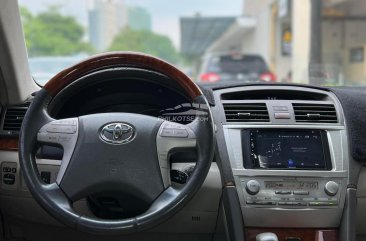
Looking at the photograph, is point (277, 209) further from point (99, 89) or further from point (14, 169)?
point (14, 169)

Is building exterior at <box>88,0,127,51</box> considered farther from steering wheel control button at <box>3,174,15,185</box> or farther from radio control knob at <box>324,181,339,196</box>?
radio control knob at <box>324,181,339,196</box>

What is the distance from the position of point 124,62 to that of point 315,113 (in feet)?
3.51

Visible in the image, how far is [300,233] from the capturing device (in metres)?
2.51

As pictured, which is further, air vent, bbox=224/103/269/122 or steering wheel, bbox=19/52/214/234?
air vent, bbox=224/103/269/122

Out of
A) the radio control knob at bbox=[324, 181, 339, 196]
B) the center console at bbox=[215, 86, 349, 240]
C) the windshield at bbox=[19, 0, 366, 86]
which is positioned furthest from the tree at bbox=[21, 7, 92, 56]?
the radio control knob at bbox=[324, 181, 339, 196]

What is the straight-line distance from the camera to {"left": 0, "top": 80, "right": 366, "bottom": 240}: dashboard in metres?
2.42

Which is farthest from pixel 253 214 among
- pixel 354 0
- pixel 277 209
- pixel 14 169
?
pixel 354 0

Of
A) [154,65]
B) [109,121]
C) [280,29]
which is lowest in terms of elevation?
[280,29]

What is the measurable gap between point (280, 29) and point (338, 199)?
1796 cm

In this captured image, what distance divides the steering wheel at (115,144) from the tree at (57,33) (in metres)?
26.8

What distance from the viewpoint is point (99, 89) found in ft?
7.98

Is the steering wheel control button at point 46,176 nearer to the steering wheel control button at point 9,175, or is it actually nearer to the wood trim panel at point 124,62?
the steering wheel control button at point 9,175

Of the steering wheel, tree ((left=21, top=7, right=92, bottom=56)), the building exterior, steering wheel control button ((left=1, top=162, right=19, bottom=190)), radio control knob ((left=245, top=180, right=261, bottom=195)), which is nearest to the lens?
the steering wheel

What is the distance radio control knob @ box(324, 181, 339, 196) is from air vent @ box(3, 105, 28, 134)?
5.42 ft
